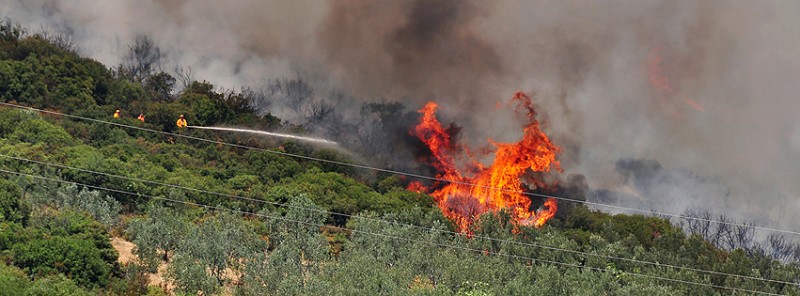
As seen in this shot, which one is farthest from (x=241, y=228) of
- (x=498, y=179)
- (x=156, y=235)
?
(x=498, y=179)

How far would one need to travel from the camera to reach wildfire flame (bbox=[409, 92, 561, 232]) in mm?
141250

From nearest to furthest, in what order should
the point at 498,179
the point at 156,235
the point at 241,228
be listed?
the point at 156,235
the point at 241,228
the point at 498,179

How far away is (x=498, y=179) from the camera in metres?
143

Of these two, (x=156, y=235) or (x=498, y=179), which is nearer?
(x=156, y=235)

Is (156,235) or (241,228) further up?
(241,228)

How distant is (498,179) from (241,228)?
151 ft

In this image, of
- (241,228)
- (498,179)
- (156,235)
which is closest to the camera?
(156,235)

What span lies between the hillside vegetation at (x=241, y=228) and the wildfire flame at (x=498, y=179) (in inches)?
209

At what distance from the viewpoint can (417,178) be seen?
152500 millimetres

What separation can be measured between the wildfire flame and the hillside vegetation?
17.4ft

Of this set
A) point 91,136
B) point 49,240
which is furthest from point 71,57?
point 49,240

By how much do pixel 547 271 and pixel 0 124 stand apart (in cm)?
6603

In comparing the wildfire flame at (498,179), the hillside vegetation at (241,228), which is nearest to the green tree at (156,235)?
the hillside vegetation at (241,228)

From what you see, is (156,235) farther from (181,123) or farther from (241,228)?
(181,123)
